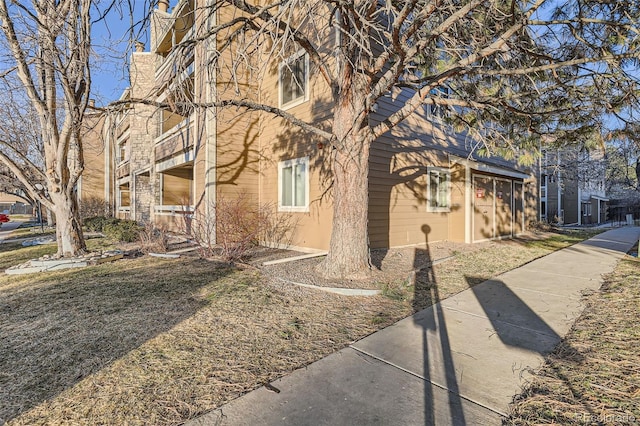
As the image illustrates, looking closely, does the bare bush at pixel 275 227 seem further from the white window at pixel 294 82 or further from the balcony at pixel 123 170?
the balcony at pixel 123 170

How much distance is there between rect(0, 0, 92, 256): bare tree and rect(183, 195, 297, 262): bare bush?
3.07m

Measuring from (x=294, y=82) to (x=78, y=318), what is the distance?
27.0ft

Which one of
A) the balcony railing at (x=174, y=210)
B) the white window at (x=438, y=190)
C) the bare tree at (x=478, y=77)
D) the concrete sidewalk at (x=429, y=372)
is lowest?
the concrete sidewalk at (x=429, y=372)

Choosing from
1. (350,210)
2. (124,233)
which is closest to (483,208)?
(350,210)

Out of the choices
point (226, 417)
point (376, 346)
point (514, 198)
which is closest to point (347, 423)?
point (226, 417)

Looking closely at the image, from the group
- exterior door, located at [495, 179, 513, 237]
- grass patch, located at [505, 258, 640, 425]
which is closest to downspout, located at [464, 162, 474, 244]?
exterior door, located at [495, 179, 513, 237]

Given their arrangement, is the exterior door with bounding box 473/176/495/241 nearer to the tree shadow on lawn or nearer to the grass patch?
the grass patch

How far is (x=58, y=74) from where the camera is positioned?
290 inches

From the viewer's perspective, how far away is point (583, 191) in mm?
28391

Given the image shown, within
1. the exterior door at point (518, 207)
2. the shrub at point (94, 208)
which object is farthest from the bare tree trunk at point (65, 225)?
the shrub at point (94, 208)

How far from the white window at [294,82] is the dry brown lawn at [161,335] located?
579 cm

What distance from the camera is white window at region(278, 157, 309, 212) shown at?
30.1 feet

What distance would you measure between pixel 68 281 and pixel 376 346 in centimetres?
622

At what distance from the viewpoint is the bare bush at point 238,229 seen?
25.9 feet
